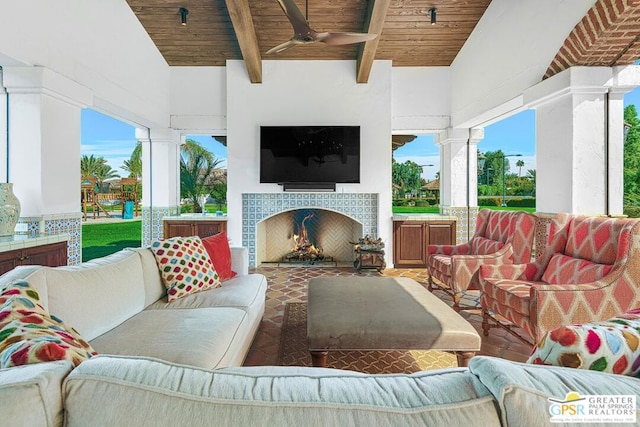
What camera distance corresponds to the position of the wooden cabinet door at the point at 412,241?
5.71m

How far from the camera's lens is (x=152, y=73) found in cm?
533

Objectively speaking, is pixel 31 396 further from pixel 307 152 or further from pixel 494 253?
pixel 307 152

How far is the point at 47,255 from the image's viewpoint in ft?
10.2

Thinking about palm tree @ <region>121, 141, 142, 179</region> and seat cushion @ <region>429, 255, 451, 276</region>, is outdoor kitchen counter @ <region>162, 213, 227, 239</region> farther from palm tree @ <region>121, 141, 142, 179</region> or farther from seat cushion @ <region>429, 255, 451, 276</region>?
seat cushion @ <region>429, 255, 451, 276</region>

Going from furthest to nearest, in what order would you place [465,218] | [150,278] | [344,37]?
[465,218] < [344,37] < [150,278]

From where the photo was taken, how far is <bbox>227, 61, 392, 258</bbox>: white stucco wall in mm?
5688

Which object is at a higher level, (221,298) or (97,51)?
(97,51)

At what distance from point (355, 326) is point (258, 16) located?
14.7 ft

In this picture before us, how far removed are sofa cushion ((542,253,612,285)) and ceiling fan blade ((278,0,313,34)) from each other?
2988mm

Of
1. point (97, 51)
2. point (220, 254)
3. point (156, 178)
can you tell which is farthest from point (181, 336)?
point (156, 178)

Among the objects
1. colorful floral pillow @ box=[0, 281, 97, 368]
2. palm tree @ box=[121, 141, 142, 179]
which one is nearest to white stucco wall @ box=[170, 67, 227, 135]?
palm tree @ box=[121, 141, 142, 179]

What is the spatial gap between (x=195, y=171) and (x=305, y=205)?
7.46 feet

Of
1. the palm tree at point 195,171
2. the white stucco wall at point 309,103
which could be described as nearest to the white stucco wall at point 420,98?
the white stucco wall at point 309,103

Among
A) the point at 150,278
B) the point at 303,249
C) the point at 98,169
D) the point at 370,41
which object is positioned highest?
the point at 370,41
